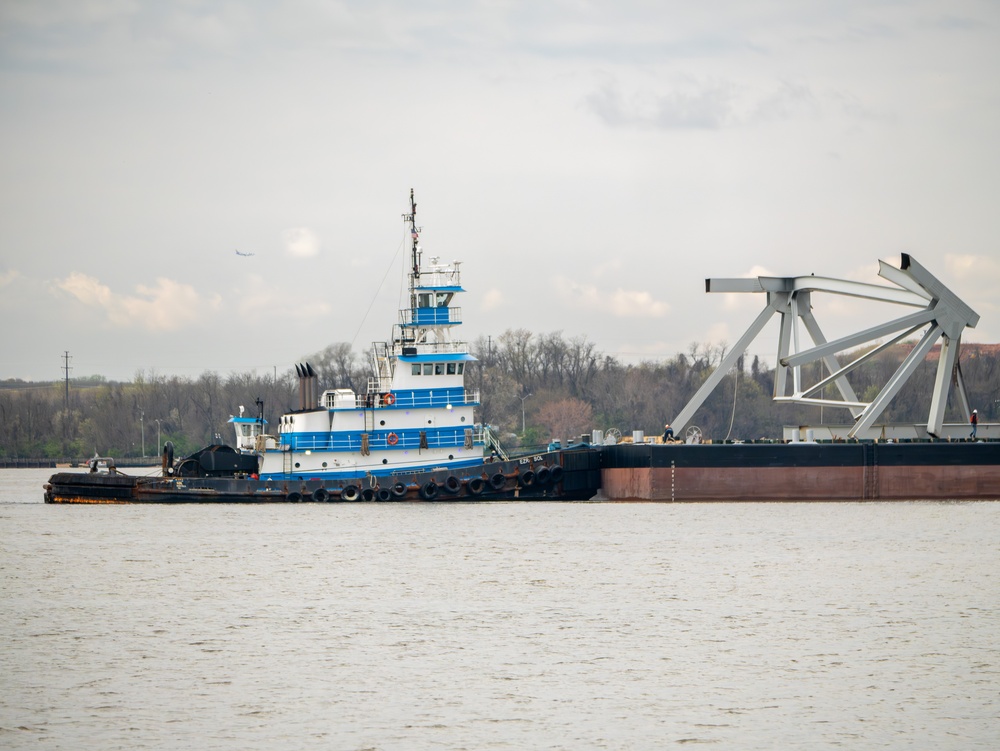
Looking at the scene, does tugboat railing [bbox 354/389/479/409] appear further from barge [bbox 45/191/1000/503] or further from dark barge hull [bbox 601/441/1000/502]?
dark barge hull [bbox 601/441/1000/502]

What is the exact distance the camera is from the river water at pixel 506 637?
15.6 meters

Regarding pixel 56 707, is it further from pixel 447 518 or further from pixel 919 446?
pixel 919 446

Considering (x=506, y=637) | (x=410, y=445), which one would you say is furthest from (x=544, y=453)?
(x=506, y=637)

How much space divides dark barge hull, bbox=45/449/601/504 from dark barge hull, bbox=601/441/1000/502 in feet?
8.97

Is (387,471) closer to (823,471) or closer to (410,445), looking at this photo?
(410,445)

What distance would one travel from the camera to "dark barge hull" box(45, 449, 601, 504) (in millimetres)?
41938

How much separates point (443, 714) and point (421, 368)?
26.9 metres

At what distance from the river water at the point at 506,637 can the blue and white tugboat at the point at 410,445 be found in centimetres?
424

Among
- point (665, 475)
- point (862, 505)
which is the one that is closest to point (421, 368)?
point (665, 475)

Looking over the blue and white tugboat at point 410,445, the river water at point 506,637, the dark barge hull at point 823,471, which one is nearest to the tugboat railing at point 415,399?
the blue and white tugboat at point 410,445

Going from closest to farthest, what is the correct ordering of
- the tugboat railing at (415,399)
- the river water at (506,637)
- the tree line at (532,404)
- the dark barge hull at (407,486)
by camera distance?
the river water at (506,637) → the dark barge hull at (407,486) → the tugboat railing at (415,399) → the tree line at (532,404)

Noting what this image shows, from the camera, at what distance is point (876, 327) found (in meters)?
43.5

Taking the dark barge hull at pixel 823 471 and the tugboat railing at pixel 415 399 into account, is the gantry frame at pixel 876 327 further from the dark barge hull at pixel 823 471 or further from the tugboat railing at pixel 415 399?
the tugboat railing at pixel 415 399

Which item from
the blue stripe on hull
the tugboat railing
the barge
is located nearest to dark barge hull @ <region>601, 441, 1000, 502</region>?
the barge
